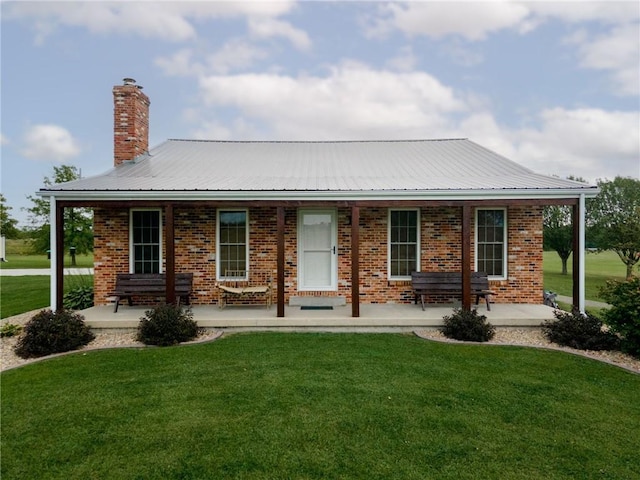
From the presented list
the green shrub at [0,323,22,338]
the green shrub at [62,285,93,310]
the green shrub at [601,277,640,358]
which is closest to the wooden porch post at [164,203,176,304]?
the green shrub at [0,323,22,338]

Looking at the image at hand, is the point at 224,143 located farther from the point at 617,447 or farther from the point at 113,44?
the point at 617,447

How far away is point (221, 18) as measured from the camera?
11938mm

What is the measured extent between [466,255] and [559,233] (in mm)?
22399

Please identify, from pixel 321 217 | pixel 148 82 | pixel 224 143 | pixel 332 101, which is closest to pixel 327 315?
pixel 321 217

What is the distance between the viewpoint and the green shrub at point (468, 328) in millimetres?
7047

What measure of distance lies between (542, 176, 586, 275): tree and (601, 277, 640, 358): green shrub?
1958 centimetres

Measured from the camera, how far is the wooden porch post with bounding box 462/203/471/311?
789 centimetres

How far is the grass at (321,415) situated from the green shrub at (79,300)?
3.95 meters

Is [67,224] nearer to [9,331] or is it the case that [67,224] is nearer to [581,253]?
[9,331]

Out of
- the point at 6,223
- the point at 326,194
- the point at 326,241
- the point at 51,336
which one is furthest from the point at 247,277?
the point at 6,223

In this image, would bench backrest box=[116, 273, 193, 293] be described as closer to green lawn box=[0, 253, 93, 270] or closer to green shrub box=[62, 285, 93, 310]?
green shrub box=[62, 285, 93, 310]

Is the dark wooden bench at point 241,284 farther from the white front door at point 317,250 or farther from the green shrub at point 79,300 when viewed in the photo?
the green shrub at point 79,300

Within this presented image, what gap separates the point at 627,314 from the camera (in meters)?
6.23

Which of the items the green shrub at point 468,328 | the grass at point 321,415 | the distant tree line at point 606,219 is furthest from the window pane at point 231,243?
the distant tree line at point 606,219
